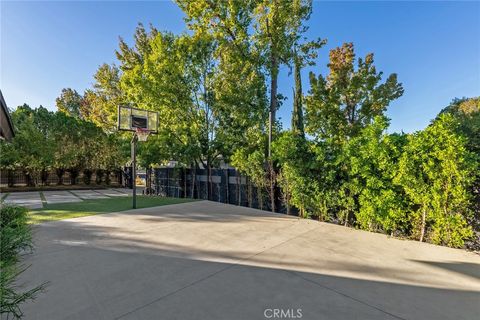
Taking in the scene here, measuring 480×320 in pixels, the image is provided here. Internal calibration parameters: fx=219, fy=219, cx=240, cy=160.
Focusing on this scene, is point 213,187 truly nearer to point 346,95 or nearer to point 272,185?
point 272,185

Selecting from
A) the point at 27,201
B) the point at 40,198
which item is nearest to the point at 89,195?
the point at 40,198

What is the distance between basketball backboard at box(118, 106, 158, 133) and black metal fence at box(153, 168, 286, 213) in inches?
131

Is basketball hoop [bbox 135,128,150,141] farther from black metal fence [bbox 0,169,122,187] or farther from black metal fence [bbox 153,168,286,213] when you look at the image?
black metal fence [bbox 0,169,122,187]

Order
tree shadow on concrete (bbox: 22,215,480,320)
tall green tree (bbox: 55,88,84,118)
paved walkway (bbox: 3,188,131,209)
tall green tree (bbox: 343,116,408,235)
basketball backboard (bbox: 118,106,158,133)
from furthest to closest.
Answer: tall green tree (bbox: 55,88,84,118)
paved walkway (bbox: 3,188,131,209)
basketball backboard (bbox: 118,106,158,133)
tall green tree (bbox: 343,116,408,235)
tree shadow on concrete (bbox: 22,215,480,320)

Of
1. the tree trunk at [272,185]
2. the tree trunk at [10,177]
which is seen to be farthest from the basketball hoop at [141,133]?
the tree trunk at [10,177]

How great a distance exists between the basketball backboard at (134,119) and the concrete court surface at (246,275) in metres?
4.94

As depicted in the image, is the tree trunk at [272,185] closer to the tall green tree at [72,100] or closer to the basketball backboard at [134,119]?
the basketball backboard at [134,119]

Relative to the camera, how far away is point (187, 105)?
1093 cm

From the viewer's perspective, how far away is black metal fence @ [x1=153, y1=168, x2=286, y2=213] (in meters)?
8.23

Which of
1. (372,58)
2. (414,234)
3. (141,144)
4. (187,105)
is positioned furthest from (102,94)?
(414,234)

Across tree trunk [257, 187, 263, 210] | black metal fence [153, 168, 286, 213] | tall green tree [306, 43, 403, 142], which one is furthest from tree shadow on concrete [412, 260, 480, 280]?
tall green tree [306, 43, 403, 142]

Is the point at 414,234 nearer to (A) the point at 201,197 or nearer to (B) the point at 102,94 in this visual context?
(A) the point at 201,197

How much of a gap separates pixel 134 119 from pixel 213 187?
14.9ft

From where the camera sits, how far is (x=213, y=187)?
10.5 metres
